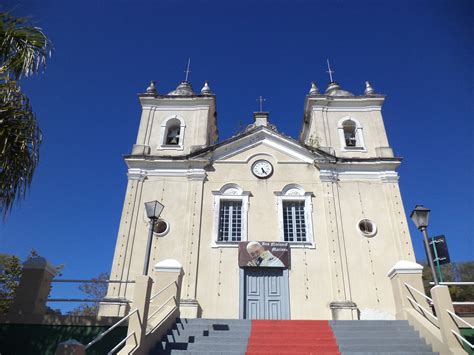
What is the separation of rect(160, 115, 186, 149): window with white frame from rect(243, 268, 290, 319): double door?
22.3 ft

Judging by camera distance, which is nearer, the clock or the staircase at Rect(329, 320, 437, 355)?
the staircase at Rect(329, 320, 437, 355)

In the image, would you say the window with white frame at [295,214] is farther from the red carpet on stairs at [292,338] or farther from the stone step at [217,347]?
the stone step at [217,347]

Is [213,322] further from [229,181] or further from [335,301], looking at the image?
[229,181]

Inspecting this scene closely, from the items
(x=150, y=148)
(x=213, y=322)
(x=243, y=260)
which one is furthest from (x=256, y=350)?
(x=150, y=148)

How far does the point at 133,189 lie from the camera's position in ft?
48.4

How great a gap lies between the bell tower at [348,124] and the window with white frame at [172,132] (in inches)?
240

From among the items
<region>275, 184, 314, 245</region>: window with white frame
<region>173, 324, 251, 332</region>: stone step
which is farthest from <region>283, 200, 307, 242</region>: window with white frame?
<region>173, 324, 251, 332</region>: stone step

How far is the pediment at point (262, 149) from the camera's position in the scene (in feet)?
51.0

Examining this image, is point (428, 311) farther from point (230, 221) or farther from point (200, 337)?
point (230, 221)

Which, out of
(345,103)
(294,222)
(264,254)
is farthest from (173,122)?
(345,103)

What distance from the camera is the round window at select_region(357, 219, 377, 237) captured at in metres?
Result: 13.7

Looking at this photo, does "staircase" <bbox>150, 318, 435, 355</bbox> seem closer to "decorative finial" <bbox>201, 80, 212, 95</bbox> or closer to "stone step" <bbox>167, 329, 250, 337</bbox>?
"stone step" <bbox>167, 329, 250, 337</bbox>

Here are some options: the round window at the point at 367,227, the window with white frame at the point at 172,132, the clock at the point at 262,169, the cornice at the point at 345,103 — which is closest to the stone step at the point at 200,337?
the round window at the point at 367,227

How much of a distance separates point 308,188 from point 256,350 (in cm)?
850
